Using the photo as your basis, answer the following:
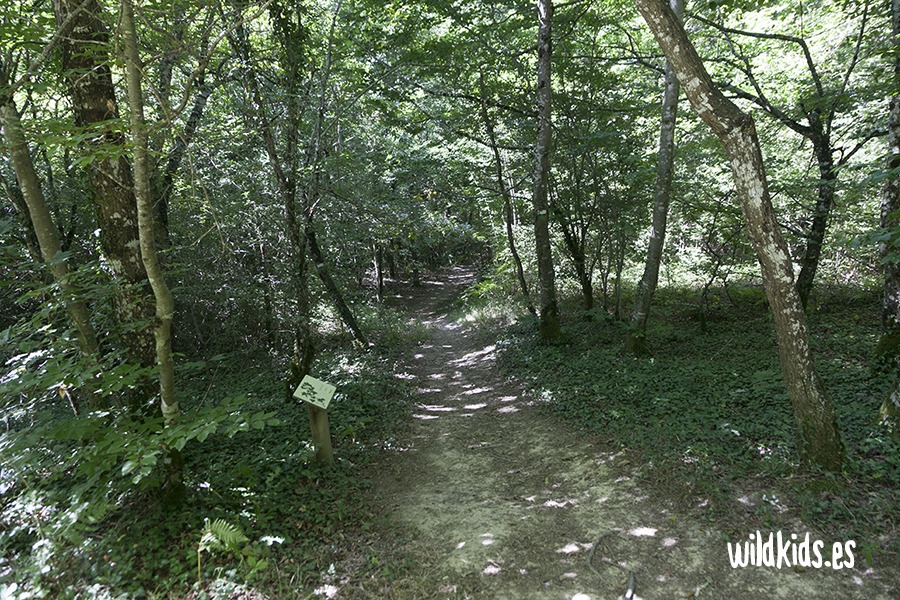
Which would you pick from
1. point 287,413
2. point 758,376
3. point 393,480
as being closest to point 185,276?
point 287,413

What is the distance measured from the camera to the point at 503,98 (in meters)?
10.5

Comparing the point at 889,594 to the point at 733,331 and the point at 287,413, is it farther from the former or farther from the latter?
the point at 733,331

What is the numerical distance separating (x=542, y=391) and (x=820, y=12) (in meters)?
9.40

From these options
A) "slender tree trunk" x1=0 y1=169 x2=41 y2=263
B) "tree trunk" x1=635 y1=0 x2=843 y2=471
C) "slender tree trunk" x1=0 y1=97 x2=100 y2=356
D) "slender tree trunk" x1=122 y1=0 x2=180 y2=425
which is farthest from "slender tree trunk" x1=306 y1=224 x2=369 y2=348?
"tree trunk" x1=635 y1=0 x2=843 y2=471

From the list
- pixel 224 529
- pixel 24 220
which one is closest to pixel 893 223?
pixel 224 529

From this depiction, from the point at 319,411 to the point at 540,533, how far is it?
2.60 metres

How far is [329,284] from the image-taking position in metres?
9.65

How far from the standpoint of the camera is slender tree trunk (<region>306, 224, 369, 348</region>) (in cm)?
931

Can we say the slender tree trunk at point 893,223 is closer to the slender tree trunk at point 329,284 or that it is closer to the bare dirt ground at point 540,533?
the bare dirt ground at point 540,533

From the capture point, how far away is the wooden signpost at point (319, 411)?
5.09m

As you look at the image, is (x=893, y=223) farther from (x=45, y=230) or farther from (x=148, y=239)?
(x=45, y=230)

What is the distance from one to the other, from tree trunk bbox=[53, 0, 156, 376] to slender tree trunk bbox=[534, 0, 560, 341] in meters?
6.85

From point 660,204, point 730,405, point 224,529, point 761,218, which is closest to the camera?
point 224,529

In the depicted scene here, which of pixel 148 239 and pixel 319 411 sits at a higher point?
pixel 148 239
